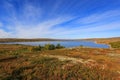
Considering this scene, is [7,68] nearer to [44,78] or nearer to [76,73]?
[44,78]

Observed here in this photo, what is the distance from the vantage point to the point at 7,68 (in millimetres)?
12359

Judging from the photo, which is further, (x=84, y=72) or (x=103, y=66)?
(x=103, y=66)

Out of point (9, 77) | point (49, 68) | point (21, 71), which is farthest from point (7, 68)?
point (49, 68)

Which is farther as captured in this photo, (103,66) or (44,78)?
(103,66)

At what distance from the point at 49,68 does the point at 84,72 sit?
12.1ft


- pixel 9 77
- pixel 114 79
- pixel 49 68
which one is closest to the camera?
Answer: pixel 9 77

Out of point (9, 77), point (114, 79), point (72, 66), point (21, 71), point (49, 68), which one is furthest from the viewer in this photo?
point (72, 66)

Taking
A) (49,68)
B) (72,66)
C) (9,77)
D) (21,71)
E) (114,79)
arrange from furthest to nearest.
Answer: (72,66) → (49,68) → (21,71) → (114,79) → (9,77)

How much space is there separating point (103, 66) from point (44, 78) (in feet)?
24.5

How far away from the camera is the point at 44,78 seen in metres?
10.6

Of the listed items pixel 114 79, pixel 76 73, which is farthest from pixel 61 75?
pixel 114 79

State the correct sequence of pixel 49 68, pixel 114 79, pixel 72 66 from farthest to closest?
1. pixel 72 66
2. pixel 49 68
3. pixel 114 79

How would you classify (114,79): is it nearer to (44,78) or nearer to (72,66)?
(72,66)

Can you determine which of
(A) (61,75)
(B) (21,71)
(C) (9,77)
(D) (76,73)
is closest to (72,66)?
(D) (76,73)
